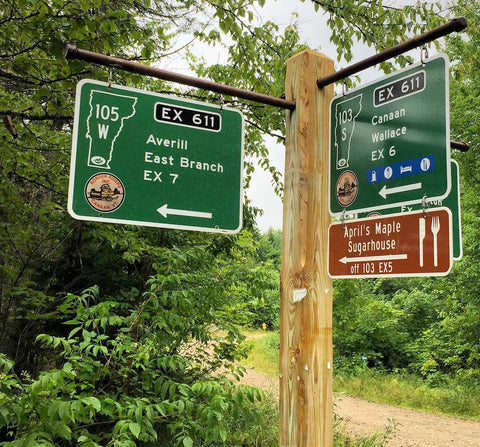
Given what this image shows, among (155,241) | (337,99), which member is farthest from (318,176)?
(155,241)

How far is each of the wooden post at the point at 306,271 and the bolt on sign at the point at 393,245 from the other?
4.6 inches

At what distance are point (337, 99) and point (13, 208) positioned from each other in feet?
13.7

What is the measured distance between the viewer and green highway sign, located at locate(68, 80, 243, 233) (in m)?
1.83

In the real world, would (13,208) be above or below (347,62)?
below

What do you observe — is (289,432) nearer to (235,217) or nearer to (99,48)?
(235,217)

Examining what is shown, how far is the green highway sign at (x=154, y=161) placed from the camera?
1.83 meters

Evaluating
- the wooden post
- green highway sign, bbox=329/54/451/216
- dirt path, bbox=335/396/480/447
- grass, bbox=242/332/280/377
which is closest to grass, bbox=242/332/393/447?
grass, bbox=242/332/280/377

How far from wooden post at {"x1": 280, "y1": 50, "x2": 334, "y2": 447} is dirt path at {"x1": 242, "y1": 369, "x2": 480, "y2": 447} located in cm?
523

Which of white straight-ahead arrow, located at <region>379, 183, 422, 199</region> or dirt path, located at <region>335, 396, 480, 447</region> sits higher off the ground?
white straight-ahead arrow, located at <region>379, 183, 422, 199</region>

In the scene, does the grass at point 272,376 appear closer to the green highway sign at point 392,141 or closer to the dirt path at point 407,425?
the dirt path at point 407,425

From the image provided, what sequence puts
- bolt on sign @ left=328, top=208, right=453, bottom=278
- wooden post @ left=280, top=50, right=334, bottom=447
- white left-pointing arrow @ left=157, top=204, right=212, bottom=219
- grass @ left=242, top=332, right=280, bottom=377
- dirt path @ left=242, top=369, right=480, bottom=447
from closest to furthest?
bolt on sign @ left=328, top=208, right=453, bottom=278 → white left-pointing arrow @ left=157, top=204, right=212, bottom=219 → wooden post @ left=280, top=50, right=334, bottom=447 → dirt path @ left=242, top=369, right=480, bottom=447 → grass @ left=242, top=332, right=280, bottom=377

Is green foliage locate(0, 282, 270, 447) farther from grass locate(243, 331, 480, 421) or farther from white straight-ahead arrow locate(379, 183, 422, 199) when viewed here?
grass locate(243, 331, 480, 421)

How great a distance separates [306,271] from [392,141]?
712 millimetres

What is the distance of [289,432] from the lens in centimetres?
207
